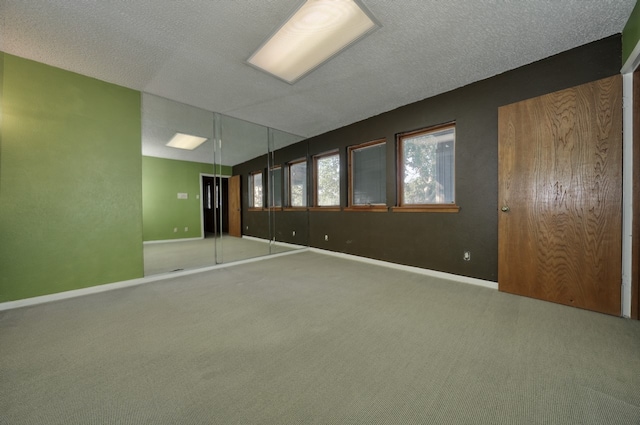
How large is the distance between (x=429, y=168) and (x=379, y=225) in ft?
3.89

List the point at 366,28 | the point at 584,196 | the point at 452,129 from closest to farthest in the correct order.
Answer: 1. the point at 366,28
2. the point at 584,196
3. the point at 452,129

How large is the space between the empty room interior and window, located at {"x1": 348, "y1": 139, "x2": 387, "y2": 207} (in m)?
0.28

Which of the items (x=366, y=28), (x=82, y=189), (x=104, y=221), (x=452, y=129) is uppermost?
(x=366, y=28)

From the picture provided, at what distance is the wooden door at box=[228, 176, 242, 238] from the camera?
4887 mm

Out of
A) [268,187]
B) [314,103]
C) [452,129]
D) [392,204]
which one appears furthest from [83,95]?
[452,129]

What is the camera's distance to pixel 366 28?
1.93 m

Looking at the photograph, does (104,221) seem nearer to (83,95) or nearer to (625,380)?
(83,95)

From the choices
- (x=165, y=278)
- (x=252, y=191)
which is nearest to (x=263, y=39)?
(x=165, y=278)

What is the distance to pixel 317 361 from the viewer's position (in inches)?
55.3

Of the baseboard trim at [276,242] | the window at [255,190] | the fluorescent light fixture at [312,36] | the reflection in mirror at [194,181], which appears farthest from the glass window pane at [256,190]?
the fluorescent light fixture at [312,36]

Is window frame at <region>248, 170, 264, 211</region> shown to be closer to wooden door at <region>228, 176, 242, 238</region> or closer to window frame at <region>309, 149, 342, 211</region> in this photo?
wooden door at <region>228, 176, 242, 238</region>

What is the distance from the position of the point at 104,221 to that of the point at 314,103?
10.4 feet

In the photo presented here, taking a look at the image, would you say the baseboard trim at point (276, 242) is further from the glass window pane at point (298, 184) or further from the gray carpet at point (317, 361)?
the gray carpet at point (317, 361)

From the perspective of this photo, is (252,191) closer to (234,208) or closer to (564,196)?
(234,208)
